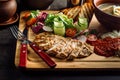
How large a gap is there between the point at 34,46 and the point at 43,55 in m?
0.07

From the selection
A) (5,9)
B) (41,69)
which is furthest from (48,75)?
(5,9)

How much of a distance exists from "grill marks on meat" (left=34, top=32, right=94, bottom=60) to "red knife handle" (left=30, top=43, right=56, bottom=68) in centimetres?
2

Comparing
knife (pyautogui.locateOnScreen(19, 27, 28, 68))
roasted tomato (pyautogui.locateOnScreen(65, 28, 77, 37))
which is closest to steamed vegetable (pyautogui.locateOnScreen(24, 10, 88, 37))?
roasted tomato (pyautogui.locateOnScreen(65, 28, 77, 37))

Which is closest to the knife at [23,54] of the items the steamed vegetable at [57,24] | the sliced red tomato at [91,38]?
the steamed vegetable at [57,24]

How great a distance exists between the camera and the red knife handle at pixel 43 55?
3.71 ft

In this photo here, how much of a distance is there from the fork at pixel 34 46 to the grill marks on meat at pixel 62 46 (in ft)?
0.06

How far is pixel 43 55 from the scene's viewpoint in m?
1.16

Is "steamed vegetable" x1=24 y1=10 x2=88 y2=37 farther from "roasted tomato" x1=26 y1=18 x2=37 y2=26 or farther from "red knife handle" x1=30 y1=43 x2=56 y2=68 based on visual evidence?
"red knife handle" x1=30 y1=43 x2=56 y2=68

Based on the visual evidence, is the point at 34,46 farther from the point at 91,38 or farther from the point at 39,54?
the point at 91,38

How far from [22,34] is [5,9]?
13 cm

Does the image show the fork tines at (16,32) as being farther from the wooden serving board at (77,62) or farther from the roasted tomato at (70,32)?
the roasted tomato at (70,32)

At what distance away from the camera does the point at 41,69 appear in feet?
3.73

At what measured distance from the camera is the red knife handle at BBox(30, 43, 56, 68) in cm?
113

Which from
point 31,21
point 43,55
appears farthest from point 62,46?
point 31,21
